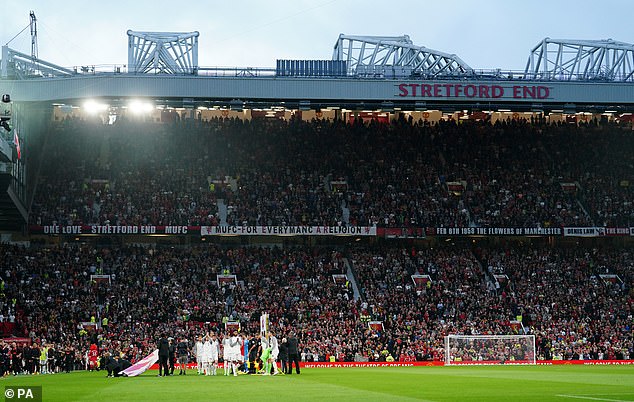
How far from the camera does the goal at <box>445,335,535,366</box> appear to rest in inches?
2026

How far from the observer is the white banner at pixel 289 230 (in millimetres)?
61719

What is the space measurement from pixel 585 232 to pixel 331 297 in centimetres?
1972

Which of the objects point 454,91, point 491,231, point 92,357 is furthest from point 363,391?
point 491,231

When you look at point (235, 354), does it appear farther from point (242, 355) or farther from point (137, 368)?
point (137, 368)

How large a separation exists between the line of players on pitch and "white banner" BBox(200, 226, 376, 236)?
72.8 feet

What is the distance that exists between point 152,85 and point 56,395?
37.3m

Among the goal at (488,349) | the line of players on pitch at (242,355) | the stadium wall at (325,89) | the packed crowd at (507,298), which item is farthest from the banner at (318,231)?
the line of players on pitch at (242,355)

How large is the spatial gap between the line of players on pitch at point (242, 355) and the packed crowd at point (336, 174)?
24404mm

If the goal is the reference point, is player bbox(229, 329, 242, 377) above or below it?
above

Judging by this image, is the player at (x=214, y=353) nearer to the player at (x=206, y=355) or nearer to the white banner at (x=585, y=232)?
the player at (x=206, y=355)

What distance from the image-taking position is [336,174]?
68.2 metres

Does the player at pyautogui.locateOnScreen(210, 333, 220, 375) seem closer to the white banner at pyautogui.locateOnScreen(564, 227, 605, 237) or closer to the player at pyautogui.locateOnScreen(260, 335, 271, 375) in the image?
the player at pyautogui.locateOnScreen(260, 335, 271, 375)

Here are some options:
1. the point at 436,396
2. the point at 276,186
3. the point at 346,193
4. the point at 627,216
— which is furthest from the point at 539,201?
the point at 436,396

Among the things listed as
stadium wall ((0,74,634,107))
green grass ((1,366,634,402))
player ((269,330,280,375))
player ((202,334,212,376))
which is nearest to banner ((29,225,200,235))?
stadium wall ((0,74,634,107))
